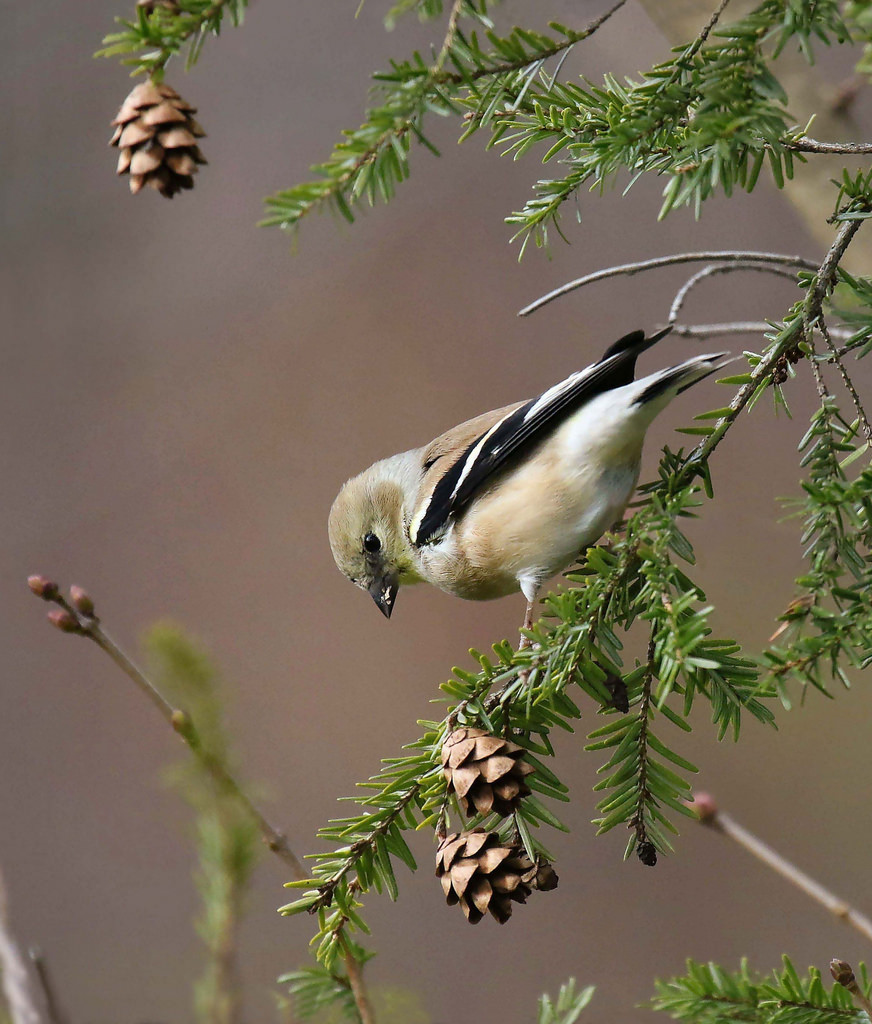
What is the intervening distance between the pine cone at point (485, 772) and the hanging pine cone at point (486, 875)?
2 cm

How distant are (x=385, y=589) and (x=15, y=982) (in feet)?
2.26

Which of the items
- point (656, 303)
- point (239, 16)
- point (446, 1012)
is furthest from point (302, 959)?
point (239, 16)

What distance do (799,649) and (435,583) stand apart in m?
0.66

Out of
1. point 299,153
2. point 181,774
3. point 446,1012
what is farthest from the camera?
point 299,153

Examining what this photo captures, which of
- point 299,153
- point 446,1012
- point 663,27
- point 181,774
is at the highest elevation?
point 299,153

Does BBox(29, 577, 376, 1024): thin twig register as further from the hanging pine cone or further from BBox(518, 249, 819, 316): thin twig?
BBox(518, 249, 819, 316): thin twig

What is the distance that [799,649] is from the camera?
452 millimetres

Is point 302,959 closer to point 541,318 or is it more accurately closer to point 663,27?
point 541,318

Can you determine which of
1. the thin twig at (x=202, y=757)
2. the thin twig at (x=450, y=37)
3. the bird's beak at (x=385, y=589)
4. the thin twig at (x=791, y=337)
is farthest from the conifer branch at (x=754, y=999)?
the bird's beak at (x=385, y=589)

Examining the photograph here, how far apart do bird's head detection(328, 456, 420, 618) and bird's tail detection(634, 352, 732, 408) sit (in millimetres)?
401

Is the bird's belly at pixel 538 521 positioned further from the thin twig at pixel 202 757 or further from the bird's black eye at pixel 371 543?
the thin twig at pixel 202 757

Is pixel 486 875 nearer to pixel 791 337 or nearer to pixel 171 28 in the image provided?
pixel 791 337

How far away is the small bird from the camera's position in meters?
0.89

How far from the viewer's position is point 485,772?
556 mm
